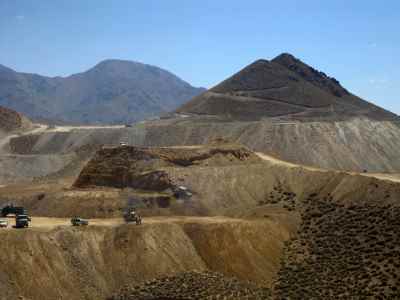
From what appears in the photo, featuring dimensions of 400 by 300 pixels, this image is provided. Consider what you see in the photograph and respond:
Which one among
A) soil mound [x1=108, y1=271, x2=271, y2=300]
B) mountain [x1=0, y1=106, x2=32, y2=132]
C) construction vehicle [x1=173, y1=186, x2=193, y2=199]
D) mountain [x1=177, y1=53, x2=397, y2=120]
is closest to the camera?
soil mound [x1=108, y1=271, x2=271, y2=300]

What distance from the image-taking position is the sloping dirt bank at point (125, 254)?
126 feet

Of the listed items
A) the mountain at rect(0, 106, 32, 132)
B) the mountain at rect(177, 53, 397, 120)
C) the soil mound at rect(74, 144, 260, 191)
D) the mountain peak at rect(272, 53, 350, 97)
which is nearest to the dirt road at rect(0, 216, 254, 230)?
the soil mound at rect(74, 144, 260, 191)

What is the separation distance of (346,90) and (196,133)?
5888 cm

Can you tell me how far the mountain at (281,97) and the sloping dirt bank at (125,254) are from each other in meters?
75.6

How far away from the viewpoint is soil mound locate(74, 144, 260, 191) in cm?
5874

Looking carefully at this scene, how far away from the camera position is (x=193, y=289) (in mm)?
39219

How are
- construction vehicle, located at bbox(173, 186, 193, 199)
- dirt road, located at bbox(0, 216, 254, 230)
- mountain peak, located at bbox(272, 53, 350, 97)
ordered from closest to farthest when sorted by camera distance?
dirt road, located at bbox(0, 216, 254, 230), construction vehicle, located at bbox(173, 186, 193, 199), mountain peak, located at bbox(272, 53, 350, 97)

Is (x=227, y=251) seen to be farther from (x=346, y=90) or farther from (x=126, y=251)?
(x=346, y=90)

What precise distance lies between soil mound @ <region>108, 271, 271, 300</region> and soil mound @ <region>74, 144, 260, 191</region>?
54.8 feet

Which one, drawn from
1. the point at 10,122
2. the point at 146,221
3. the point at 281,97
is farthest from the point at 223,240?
the point at 10,122

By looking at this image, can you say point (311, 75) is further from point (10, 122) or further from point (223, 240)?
point (223, 240)

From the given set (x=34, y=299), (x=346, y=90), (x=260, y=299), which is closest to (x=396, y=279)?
(x=260, y=299)

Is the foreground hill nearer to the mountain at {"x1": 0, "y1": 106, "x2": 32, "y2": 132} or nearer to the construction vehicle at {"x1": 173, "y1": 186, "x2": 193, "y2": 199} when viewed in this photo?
the construction vehicle at {"x1": 173, "y1": 186, "x2": 193, "y2": 199}

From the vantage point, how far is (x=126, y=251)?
43250mm
